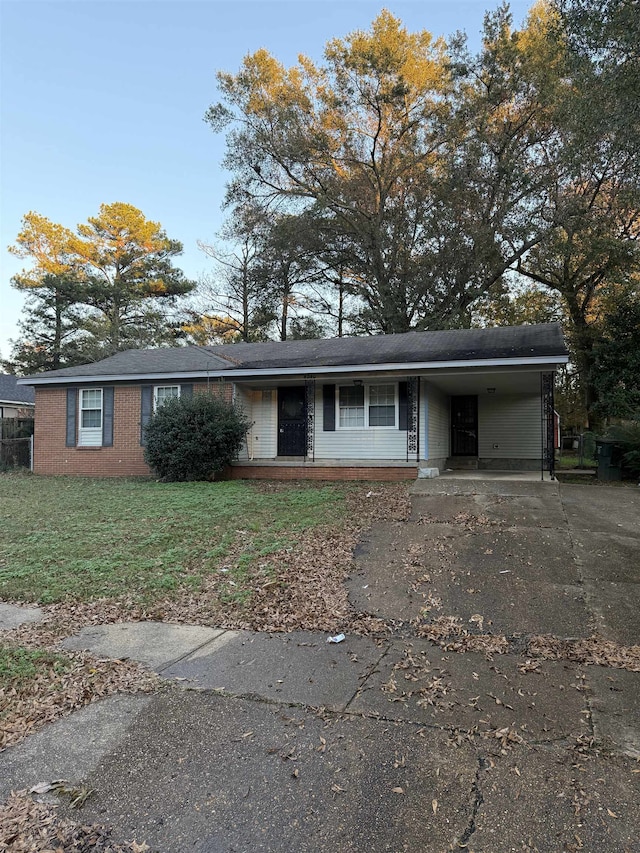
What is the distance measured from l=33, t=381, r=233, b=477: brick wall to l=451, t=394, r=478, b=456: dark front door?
7.08 metres

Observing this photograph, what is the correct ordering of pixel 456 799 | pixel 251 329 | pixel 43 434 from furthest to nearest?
pixel 251 329, pixel 43 434, pixel 456 799

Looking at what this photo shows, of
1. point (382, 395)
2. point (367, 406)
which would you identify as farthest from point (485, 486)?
point (367, 406)

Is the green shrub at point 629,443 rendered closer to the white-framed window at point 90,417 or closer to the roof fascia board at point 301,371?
the roof fascia board at point 301,371

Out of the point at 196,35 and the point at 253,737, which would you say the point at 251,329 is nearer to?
the point at 196,35

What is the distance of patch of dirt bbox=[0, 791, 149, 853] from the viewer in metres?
2.01

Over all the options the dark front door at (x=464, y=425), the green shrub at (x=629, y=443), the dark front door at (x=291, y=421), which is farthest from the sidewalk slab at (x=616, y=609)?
the dark front door at (x=464, y=425)

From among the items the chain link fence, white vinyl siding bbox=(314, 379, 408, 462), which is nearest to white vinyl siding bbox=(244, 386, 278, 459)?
white vinyl siding bbox=(314, 379, 408, 462)

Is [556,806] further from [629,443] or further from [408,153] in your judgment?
[408,153]

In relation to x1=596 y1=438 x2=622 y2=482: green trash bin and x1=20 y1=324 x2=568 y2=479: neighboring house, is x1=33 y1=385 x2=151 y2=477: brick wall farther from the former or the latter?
x1=596 y1=438 x2=622 y2=482: green trash bin

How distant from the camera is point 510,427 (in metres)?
15.6

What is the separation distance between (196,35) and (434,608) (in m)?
13.3

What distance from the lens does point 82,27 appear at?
36.0ft

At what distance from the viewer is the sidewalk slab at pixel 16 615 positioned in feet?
14.3

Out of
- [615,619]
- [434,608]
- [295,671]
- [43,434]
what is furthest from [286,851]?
[43,434]
